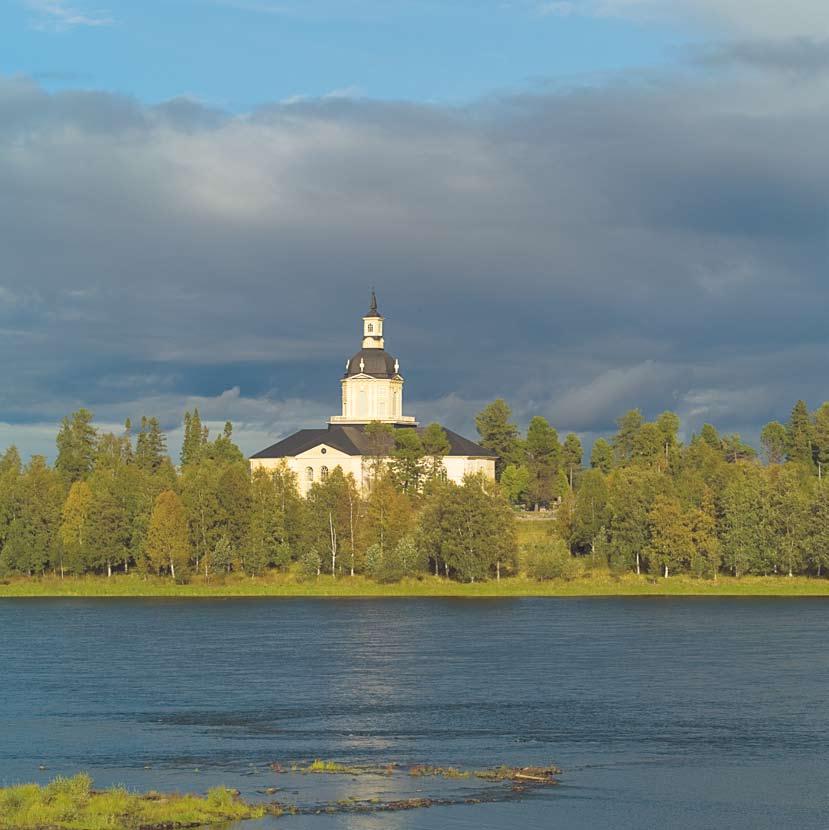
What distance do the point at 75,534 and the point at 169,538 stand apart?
368 inches

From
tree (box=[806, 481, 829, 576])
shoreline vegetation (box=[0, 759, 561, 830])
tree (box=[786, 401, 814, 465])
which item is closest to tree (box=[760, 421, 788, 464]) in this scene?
tree (box=[786, 401, 814, 465])

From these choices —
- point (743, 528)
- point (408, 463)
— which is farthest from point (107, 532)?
point (743, 528)

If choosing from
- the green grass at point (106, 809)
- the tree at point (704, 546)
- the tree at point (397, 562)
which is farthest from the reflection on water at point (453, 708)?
the tree at point (397, 562)

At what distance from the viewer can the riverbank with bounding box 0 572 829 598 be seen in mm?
101875

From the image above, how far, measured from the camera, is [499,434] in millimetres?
163750

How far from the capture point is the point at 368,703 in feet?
166

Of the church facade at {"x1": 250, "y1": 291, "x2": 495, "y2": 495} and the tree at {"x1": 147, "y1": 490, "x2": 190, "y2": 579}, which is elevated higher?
the church facade at {"x1": 250, "y1": 291, "x2": 495, "y2": 495}

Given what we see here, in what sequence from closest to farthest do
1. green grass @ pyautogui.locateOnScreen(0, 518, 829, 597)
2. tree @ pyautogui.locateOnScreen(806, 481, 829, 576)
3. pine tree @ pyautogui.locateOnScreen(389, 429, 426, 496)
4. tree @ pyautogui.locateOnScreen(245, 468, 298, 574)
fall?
tree @ pyautogui.locateOnScreen(806, 481, 829, 576) → green grass @ pyautogui.locateOnScreen(0, 518, 829, 597) → tree @ pyautogui.locateOnScreen(245, 468, 298, 574) → pine tree @ pyautogui.locateOnScreen(389, 429, 426, 496)

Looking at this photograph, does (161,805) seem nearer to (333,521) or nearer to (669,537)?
(669,537)

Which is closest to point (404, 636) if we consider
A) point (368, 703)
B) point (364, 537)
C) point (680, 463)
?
point (368, 703)

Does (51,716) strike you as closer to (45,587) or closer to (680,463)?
(45,587)

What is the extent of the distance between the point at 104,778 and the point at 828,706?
82.2ft

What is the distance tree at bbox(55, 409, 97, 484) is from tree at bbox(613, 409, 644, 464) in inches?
2231

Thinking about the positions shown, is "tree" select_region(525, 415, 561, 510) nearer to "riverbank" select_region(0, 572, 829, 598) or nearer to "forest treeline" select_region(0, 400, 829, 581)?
"forest treeline" select_region(0, 400, 829, 581)
